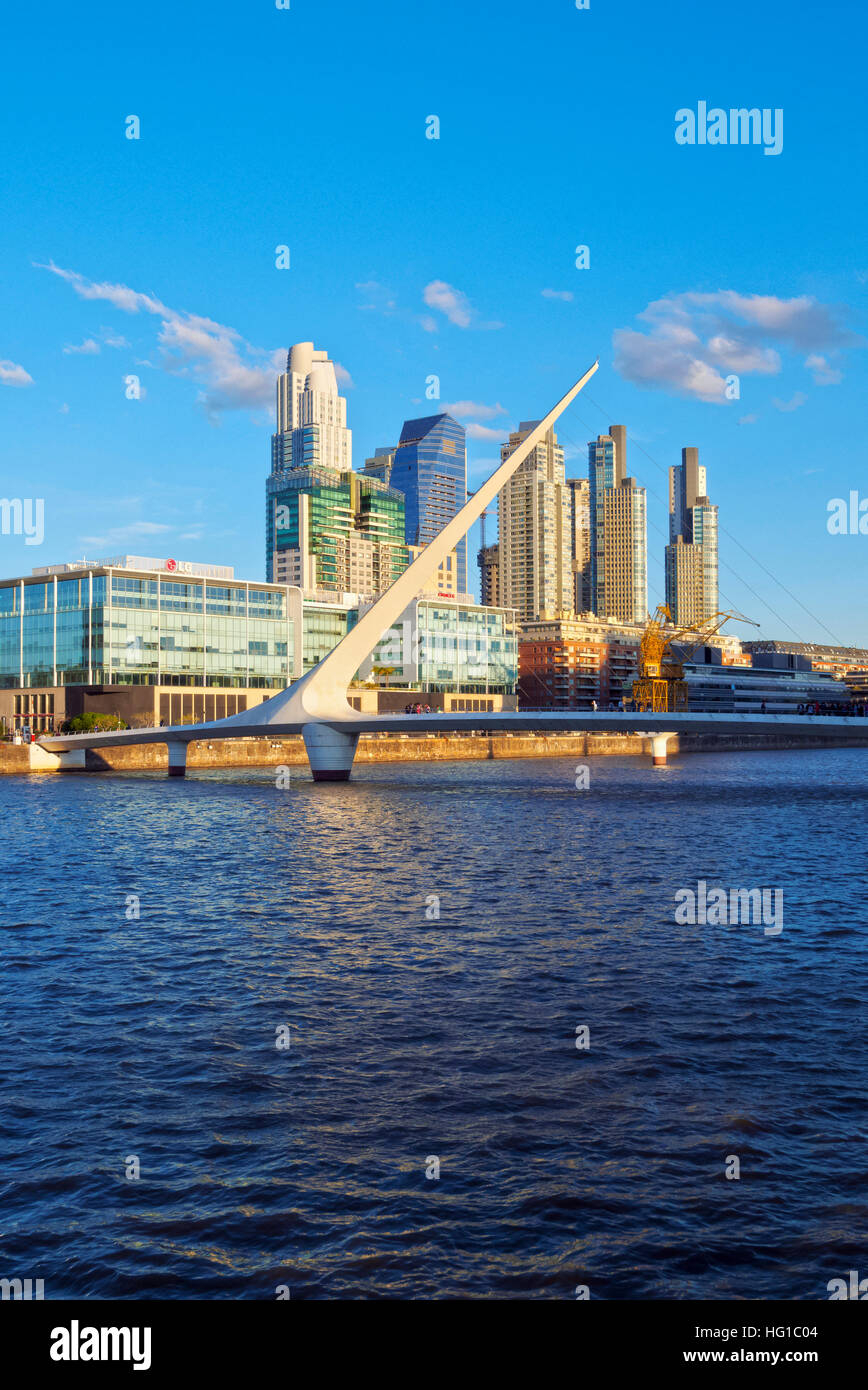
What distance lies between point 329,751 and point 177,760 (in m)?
12.9

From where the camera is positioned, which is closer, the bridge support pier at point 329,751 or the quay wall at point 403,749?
the bridge support pier at point 329,751

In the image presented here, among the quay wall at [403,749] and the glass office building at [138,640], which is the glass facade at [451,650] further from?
the glass office building at [138,640]

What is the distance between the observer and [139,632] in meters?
93.0

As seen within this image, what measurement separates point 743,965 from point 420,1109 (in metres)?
7.69

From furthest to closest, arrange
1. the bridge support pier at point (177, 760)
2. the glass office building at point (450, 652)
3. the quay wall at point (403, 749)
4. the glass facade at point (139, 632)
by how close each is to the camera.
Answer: the glass office building at point (450, 652) < the glass facade at point (139, 632) < the quay wall at point (403, 749) < the bridge support pier at point (177, 760)

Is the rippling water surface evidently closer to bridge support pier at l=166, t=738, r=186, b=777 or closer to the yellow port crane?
bridge support pier at l=166, t=738, r=186, b=777

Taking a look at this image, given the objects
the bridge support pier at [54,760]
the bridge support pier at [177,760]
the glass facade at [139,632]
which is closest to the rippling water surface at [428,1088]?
the bridge support pier at [177,760]

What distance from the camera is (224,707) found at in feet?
322

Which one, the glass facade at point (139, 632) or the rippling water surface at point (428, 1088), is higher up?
the glass facade at point (139, 632)

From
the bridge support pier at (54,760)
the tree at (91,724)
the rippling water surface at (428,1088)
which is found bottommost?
the rippling water surface at (428,1088)

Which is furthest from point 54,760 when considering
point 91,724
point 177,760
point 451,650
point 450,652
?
point 451,650

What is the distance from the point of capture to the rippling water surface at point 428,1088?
24.0 ft

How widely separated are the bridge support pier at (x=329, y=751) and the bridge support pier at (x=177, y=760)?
1103 cm

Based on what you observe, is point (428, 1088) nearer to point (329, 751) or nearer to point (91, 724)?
point (329, 751)
